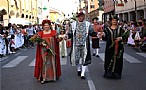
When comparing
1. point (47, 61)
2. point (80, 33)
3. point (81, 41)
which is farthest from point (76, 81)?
point (80, 33)

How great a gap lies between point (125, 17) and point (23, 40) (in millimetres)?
25772

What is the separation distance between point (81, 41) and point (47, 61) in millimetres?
1126

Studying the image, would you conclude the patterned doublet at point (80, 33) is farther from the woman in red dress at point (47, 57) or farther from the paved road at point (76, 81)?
the paved road at point (76, 81)

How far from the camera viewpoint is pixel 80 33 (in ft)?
29.6

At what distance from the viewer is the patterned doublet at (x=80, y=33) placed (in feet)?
29.5

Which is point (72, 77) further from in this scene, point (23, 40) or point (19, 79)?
point (23, 40)

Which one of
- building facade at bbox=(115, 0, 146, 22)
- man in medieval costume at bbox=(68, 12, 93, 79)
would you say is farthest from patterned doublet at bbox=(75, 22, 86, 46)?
building facade at bbox=(115, 0, 146, 22)

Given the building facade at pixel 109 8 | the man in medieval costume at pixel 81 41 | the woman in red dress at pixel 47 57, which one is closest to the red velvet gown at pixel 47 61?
the woman in red dress at pixel 47 57

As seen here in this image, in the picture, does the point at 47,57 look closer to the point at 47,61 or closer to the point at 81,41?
the point at 47,61

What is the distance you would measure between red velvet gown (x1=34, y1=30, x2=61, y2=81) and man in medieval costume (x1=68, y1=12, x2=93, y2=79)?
2.10 feet

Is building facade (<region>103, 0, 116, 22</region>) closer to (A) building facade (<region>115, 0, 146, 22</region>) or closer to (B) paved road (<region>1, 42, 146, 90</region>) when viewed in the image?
(A) building facade (<region>115, 0, 146, 22</region>)

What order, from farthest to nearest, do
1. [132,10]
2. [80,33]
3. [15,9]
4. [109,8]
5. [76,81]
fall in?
1. [109,8]
2. [15,9]
3. [132,10]
4. [80,33]
5. [76,81]

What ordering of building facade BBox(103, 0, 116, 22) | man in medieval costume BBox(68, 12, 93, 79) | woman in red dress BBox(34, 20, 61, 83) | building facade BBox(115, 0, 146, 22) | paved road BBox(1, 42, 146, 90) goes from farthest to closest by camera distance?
building facade BBox(103, 0, 116, 22)
building facade BBox(115, 0, 146, 22)
man in medieval costume BBox(68, 12, 93, 79)
woman in red dress BBox(34, 20, 61, 83)
paved road BBox(1, 42, 146, 90)

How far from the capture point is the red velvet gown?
28.3 feet
